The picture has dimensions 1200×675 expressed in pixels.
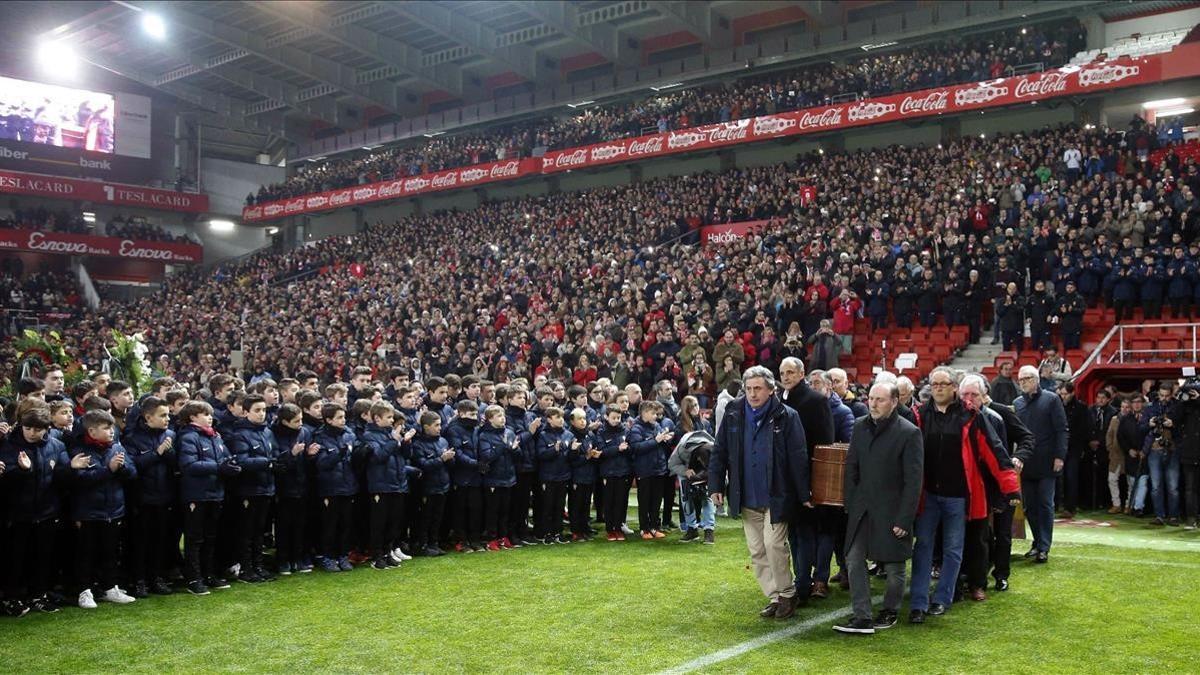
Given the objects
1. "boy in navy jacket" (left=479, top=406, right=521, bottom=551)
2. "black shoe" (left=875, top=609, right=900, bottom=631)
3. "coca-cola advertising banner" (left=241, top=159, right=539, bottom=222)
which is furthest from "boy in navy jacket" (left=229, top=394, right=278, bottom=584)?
"coca-cola advertising banner" (left=241, top=159, right=539, bottom=222)

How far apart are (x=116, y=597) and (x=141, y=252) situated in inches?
1639

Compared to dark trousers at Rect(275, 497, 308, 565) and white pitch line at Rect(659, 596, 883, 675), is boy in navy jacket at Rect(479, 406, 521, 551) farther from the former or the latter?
white pitch line at Rect(659, 596, 883, 675)

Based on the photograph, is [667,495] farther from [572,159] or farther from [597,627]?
[572,159]

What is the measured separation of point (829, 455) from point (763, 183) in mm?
22354

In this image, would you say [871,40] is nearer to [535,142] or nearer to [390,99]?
[535,142]

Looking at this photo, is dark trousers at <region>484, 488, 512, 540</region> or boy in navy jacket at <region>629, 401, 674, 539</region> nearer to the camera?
dark trousers at <region>484, 488, 512, 540</region>

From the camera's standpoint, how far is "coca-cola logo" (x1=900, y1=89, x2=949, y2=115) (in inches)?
1022

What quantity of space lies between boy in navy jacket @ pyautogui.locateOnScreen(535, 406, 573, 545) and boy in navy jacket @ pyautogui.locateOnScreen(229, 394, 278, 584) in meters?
3.19

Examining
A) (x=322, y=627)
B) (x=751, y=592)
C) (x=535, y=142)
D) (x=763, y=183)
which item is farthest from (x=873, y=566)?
(x=535, y=142)

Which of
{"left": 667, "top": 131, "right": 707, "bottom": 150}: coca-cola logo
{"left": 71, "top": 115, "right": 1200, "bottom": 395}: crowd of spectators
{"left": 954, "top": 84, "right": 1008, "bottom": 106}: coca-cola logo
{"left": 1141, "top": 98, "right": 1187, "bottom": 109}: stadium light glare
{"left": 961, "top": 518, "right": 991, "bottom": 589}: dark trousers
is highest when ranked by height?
{"left": 667, "top": 131, "right": 707, "bottom": 150}: coca-cola logo

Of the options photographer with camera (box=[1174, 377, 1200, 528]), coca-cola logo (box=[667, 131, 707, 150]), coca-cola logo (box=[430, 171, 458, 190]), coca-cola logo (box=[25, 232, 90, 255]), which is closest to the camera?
photographer with camera (box=[1174, 377, 1200, 528])

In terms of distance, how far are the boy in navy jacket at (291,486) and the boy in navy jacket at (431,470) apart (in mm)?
1172

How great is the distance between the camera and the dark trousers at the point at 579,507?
449 inches

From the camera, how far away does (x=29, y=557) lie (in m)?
7.82
